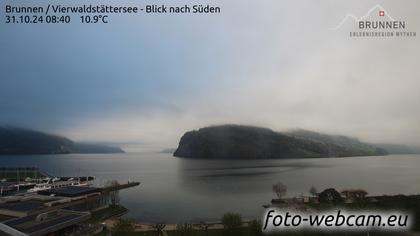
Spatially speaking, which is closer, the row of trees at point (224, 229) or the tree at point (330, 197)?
the row of trees at point (224, 229)

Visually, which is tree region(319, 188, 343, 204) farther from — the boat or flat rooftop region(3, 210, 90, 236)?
the boat

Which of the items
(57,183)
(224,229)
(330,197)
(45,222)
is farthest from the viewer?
(57,183)

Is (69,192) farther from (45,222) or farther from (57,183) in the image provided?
(57,183)

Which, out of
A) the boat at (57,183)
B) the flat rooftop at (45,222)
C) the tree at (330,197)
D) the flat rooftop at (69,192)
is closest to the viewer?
the flat rooftop at (45,222)

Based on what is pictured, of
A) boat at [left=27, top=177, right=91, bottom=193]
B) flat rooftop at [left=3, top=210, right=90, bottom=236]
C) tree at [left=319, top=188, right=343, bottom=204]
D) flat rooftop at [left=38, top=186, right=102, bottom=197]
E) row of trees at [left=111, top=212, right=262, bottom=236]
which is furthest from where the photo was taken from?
boat at [left=27, top=177, right=91, bottom=193]

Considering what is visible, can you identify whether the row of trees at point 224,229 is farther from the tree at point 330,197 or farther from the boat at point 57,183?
the boat at point 57,183

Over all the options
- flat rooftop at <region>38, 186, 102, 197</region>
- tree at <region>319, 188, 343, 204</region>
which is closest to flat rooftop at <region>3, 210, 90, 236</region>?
flat rooftop at <region>38, 186, 102, 197</region>

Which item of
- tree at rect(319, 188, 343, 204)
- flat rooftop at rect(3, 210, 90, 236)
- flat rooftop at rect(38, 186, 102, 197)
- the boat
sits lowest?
tree at rect(319, 188, 343, 204)

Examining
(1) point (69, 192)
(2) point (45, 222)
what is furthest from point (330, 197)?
(1) point (69, 192)

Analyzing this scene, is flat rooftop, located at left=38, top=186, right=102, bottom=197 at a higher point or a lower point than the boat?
higher

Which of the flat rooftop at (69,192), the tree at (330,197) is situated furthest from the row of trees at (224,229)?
the flat rooftop at (69,192)

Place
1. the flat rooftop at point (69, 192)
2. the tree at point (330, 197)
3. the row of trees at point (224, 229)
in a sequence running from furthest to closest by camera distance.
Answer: the flat rooftop at point (69, 192) → the tree at point (330, 197) → the row of trees at point (224, 229)

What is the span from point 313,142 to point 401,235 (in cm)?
3688

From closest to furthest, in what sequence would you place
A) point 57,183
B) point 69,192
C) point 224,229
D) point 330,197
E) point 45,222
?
point 45,222
point 224,229
point 330,197
point 69,192
point 57,183
